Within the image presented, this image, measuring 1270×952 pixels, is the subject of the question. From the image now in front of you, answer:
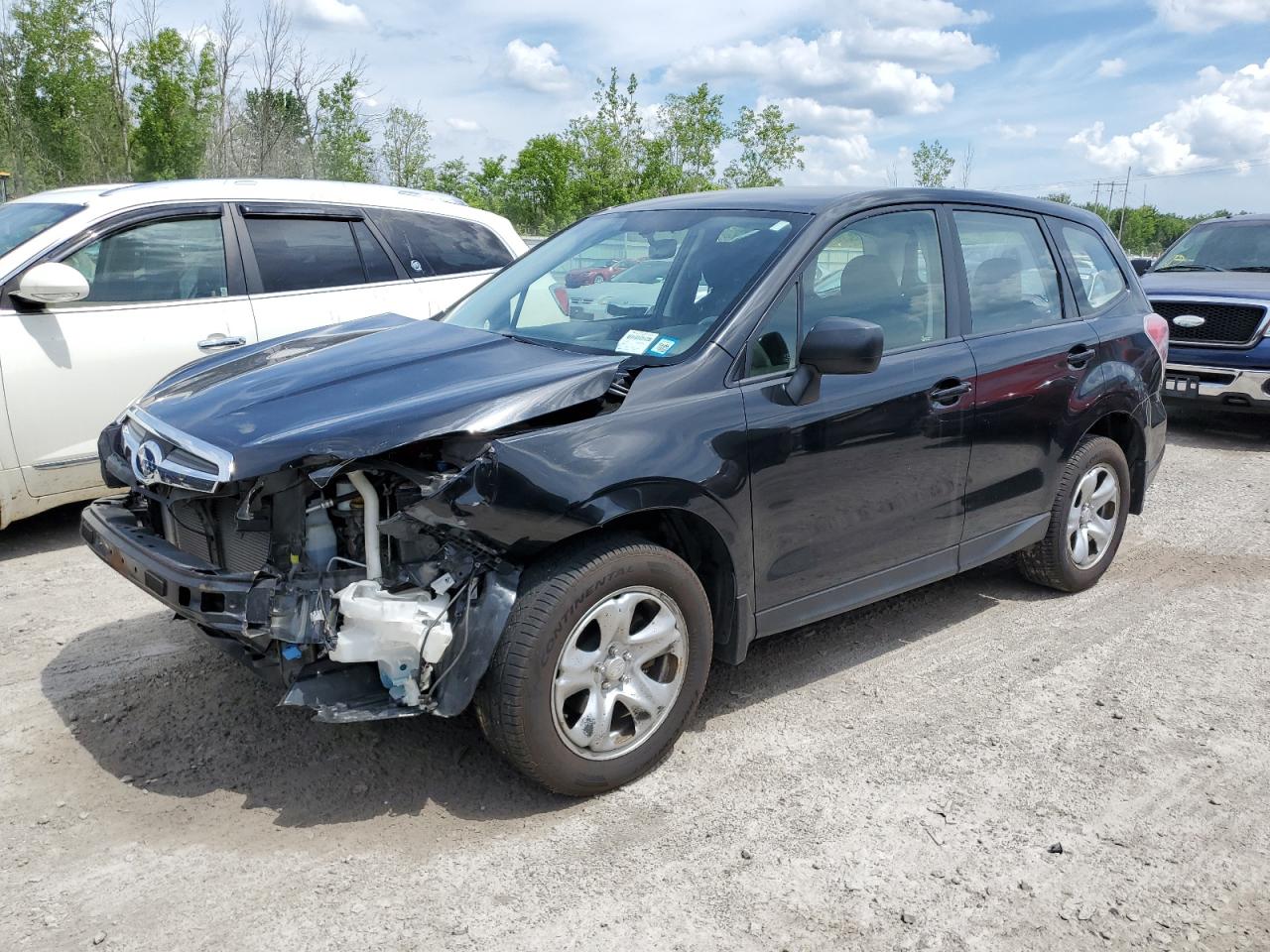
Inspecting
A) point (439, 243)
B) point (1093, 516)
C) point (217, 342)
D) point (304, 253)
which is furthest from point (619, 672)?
point (439, 243)

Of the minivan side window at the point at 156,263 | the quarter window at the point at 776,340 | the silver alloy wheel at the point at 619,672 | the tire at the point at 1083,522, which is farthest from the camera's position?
the minivan side window at the point at 156,263

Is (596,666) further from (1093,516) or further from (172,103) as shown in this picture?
(172,103)

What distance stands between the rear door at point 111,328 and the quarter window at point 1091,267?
4.48 metres

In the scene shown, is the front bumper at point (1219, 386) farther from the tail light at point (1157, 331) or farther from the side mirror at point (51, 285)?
the side mirror at point (51, 285)

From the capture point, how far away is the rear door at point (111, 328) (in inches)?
207

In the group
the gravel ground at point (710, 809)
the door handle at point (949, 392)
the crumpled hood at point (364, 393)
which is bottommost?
the gravel ground at point (710, 809)

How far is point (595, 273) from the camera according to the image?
166 inches

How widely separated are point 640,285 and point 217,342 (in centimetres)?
296

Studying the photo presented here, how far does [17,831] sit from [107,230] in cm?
364

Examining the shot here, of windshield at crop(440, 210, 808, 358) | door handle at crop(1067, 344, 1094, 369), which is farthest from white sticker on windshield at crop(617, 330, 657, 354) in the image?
door handle at crop(1067, 344, 1094, 369)

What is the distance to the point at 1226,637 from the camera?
4.73 metres

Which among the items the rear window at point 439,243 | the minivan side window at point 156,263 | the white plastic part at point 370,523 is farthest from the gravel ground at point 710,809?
the rear window at point 439,243

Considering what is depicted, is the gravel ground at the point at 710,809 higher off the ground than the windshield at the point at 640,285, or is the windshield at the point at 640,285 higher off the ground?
the windshield at the point at 640,285

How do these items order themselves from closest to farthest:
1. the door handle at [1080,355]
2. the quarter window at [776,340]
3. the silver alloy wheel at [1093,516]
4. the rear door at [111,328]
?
the quarter window at [776,340]
the door handle at [1080,355]
the silver alloy wheel at [1093,516]
the rear door at [111,328]
